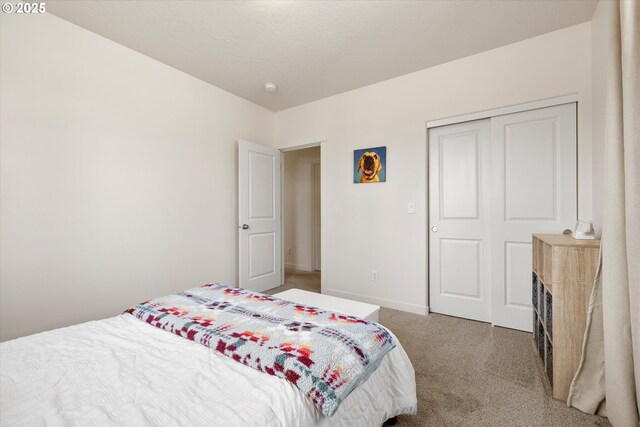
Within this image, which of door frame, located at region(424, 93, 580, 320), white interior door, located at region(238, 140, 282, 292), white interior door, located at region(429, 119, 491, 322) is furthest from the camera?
white interior door, located at region(238, 140, 282, 292)

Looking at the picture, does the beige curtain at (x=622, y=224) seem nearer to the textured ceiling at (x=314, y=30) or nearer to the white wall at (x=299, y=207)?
the textured ceiling at (x=314, y=30)

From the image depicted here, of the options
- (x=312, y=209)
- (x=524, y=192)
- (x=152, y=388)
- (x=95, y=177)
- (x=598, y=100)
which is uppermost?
(x=598, y=100)

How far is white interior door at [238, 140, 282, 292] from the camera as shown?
362cm

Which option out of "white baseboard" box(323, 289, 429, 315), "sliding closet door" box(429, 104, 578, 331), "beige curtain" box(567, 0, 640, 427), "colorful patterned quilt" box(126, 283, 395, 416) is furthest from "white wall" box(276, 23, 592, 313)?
"colorful patterned quilt" box(126, 283, 395, 416)

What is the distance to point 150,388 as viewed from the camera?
36.2 inches

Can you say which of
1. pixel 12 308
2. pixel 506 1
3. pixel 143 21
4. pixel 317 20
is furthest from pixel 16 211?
pixel 506 1

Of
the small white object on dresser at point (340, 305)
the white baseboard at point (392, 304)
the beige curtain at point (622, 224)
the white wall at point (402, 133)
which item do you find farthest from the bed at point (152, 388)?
the white wall at point (402, 133)

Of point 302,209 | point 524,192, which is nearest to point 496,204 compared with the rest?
point 524,192

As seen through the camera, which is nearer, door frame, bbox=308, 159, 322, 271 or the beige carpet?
the beige carpet

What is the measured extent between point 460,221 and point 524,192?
602 millimetres

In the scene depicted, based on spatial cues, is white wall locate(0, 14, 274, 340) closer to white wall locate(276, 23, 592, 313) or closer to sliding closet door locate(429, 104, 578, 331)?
white wall locate(276, 23, 592, 313)

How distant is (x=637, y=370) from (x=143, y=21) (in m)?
3.65

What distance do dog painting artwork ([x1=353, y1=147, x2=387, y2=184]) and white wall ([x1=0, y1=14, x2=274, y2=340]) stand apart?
1.69 meters

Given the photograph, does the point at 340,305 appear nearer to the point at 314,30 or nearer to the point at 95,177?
the point at 314,30
